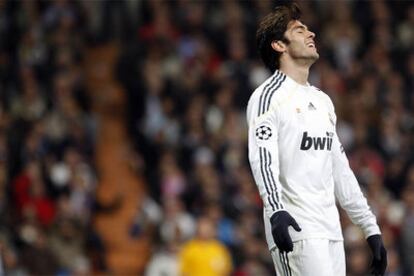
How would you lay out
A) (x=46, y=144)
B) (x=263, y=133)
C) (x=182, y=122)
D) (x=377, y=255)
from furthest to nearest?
(x=182, y=122) < (x=46, y=144) < (x=377, y=255) < (x=263, y=133)

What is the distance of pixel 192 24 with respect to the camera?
15.4 m

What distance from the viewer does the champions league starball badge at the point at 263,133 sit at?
5784mm

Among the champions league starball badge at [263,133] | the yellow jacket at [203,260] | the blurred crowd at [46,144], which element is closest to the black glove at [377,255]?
the champions league starball badge at [263,133]

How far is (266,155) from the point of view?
18.8 feet

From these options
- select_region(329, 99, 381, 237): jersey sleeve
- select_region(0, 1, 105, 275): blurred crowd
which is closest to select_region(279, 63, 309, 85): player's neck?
select_region(329, 99, 381, 237): jersey sleeve

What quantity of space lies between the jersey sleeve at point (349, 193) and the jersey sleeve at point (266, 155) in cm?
53

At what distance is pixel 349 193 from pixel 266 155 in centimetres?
76

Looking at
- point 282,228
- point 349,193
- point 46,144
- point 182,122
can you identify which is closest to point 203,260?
point 182,122

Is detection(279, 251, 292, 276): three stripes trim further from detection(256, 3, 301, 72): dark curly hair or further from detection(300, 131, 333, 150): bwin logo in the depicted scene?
detection(256, 3, 301, 72): dark curly hair

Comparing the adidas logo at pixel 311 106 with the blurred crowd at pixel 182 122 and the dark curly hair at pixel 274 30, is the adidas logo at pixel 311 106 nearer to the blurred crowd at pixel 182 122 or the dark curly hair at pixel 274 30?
the dark curly hair at pixel 274 30

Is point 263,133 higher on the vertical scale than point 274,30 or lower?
lower

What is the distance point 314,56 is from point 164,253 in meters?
6.35

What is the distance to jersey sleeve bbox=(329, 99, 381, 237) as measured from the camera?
20.4 feet

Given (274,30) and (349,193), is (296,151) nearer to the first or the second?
(349,193)
